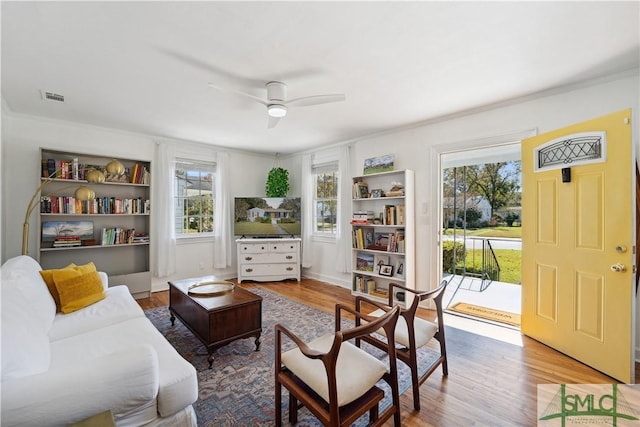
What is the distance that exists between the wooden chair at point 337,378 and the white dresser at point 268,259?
129 inches

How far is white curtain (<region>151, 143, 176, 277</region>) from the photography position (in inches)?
167

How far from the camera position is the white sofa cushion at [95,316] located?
6.41 ft

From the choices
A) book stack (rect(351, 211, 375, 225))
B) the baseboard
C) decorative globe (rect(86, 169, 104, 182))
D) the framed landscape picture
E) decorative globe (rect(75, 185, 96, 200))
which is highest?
decorative globe (rect(86, 169, 104, 182))

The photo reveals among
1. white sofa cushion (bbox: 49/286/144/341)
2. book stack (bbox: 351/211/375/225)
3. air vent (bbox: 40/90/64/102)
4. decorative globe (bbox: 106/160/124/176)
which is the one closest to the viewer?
white sofa cushion (bbox: 49/286/144/341)

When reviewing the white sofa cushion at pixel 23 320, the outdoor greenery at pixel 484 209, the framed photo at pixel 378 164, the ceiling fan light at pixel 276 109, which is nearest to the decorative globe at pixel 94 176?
the white sofa cushion at pixel 23 320

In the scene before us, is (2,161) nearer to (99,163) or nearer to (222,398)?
(99,163)

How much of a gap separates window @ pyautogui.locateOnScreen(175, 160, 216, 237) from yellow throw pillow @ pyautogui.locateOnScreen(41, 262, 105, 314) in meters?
2.10

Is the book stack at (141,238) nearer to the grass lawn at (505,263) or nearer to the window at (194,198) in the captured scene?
the window at (194,198)

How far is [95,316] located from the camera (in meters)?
2.18

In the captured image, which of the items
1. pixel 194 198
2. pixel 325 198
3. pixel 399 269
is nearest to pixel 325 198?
pixel 325 198

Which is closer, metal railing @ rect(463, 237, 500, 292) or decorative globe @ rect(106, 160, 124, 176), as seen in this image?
decorative globe @ rect(106, 160, 124, 176)

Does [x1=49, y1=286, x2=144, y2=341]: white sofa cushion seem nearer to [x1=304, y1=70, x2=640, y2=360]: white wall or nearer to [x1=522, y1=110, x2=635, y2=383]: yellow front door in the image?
[x1=304, y1=70, x2=640, y2=360]: white wall

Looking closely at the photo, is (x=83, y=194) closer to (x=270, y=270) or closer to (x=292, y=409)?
(x=270, y=270)

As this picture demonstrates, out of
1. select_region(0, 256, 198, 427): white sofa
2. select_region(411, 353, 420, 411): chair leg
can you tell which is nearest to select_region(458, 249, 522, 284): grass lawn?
select_region(411, 353, 420, 411): chair leg
